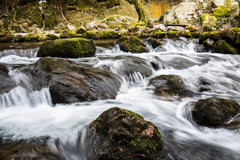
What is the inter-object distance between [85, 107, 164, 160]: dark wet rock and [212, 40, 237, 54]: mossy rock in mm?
8761

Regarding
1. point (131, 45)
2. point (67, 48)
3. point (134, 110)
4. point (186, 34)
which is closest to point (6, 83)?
point (134, 110)

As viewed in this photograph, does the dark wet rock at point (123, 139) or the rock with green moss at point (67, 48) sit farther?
the rock with green moss at point (67, 48)

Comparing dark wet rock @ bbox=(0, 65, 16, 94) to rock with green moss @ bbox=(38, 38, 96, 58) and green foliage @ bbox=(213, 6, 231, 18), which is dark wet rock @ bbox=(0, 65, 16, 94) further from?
green foliage @ bbox=(213, 6, 231, 18)

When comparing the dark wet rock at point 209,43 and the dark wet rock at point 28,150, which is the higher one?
the dark wet rock at point 209,43

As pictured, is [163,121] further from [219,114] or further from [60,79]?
[60,79]

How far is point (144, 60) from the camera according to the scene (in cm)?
670

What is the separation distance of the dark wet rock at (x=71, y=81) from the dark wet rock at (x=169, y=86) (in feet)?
3.89

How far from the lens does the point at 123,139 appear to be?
1.91 meters

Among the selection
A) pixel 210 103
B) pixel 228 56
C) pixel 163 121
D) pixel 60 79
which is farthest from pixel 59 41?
pixel 228 56

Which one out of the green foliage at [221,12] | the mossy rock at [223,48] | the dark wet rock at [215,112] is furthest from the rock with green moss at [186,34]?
the dark wet rock at [215,112]

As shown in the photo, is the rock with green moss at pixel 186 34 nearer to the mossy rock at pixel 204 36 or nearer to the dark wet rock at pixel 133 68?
the mossy rock at pixel 204 36

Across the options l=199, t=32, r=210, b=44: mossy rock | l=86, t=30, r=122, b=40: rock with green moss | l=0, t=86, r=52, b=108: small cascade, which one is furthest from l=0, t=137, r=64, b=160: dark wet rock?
l=86, t=30, r=122, b=40: rock with green moss

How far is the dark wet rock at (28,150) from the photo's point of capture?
1979 millimetres

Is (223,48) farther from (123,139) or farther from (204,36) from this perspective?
(123,139)
